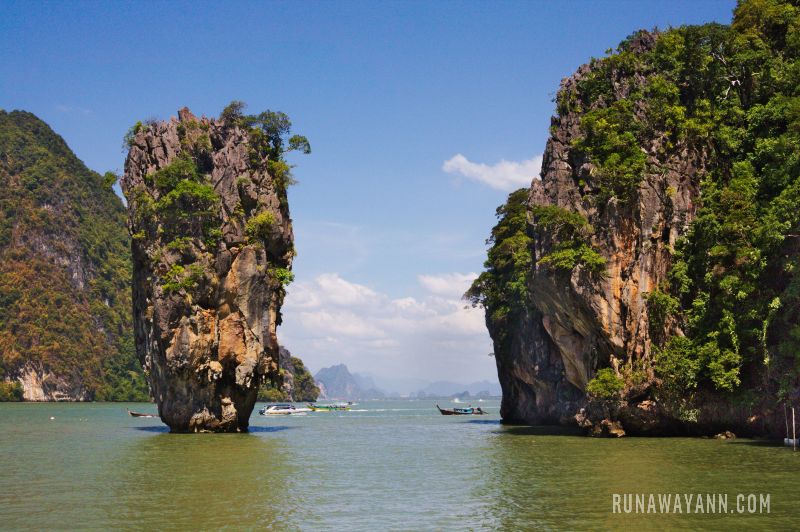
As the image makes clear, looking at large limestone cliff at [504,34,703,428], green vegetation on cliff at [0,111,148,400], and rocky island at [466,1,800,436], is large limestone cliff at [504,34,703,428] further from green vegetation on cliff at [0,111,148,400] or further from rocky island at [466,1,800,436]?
green vegetation on cliff at [0,111,148,400]

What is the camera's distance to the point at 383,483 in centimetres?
2453

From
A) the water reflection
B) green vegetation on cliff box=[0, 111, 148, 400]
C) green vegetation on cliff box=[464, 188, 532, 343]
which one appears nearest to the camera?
the water reflection

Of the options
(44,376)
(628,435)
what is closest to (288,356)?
(44,376)

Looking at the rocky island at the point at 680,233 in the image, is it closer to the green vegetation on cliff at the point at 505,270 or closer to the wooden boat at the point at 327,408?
the green vegetation on cliff at the point at 505,270

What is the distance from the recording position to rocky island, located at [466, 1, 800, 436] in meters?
34.2

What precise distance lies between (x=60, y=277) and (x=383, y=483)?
155m

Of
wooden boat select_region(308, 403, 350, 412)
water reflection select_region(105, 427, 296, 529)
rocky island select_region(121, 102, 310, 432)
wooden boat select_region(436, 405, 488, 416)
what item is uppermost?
rocky island select_region(121, 102, 310, 432)

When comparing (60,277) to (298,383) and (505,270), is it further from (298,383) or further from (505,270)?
(505,270)

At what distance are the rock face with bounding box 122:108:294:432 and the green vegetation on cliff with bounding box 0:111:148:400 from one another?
4317 inches

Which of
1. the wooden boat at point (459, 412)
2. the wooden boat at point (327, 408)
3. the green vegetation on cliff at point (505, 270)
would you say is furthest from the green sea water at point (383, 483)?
the wooden boat at point (327, 408)

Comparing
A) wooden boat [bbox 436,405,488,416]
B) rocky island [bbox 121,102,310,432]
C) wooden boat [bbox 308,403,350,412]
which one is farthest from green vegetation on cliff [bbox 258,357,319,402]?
rocky island [bbox 121,102,310,432]

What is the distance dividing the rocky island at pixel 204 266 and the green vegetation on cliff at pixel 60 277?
10947cm

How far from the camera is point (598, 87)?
1774 inches

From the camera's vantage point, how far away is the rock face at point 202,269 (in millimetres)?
42312
